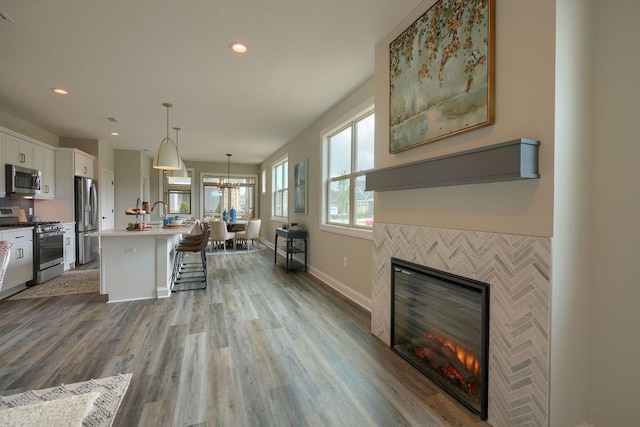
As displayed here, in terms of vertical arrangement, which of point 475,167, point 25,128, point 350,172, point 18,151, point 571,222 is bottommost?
point 571,222

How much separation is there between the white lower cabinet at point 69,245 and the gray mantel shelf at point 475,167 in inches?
235

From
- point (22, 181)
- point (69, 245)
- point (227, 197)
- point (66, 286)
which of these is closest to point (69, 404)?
point (66, 286)

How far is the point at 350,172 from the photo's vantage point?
4.01 m

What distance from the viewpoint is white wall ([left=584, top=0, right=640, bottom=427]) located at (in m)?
1.38

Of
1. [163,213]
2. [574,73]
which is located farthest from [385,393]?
[163,213]

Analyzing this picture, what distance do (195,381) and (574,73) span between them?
112 inches

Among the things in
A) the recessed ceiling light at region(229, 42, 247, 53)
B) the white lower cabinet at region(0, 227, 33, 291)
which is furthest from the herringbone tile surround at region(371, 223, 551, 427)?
the white lower cabinet at region(0, 227, 33, 291)

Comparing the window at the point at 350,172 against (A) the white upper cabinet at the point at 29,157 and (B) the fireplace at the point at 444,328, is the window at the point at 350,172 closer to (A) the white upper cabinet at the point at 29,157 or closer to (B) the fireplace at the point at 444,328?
(B) the fireplace at the point at 444,328

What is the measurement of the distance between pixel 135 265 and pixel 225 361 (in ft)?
7.28

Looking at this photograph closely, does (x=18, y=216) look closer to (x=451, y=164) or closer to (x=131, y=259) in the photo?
(x=131, y=259)

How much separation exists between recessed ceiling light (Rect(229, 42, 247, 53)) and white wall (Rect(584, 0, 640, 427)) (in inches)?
98.5

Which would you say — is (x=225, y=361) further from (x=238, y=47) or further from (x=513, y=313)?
(x=238, y=47)

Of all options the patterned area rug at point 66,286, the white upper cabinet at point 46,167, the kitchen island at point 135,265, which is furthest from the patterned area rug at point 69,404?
the white upper cabinet at point 46,167

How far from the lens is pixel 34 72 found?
10.7 ft
